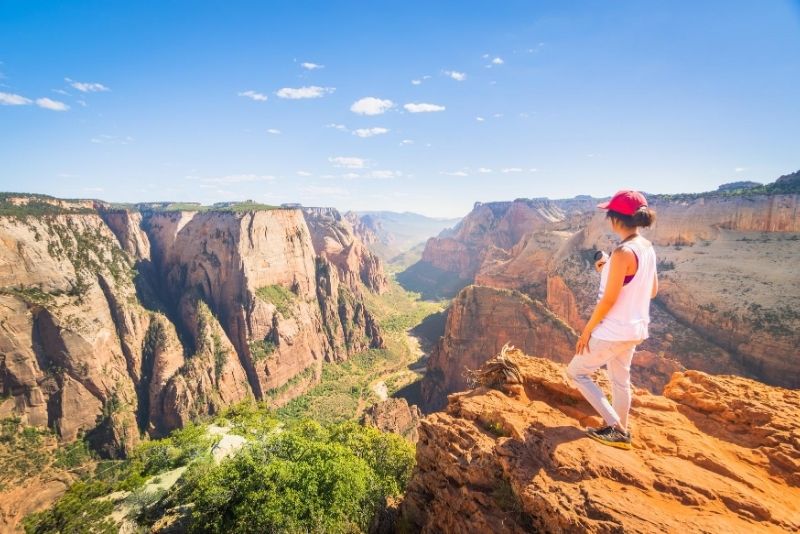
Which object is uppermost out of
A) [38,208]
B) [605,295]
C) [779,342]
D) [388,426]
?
[38,208]

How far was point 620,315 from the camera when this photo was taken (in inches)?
252

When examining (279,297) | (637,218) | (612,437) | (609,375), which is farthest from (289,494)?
(279,297)

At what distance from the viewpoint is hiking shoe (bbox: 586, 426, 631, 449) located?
712 centimetres

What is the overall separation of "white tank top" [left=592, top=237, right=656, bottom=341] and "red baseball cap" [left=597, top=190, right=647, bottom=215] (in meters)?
0.60

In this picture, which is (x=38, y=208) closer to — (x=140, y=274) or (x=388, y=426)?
(x=140, y=274)

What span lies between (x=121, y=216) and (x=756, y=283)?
10569 cm

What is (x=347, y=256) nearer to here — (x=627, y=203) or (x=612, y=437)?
(x=612, y=437)

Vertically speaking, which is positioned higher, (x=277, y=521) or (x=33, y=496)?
(x=277, y=521)

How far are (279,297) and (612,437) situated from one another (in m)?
67.7

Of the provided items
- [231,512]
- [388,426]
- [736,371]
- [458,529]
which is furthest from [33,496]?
[736,371]

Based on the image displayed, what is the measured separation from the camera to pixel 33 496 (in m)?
31.9

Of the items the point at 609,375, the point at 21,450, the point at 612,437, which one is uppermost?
the point at 609,375

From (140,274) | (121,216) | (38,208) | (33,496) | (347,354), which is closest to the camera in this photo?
(33,496)

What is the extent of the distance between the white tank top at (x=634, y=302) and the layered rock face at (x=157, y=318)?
55.7 m
